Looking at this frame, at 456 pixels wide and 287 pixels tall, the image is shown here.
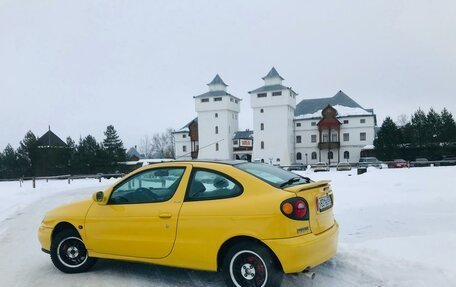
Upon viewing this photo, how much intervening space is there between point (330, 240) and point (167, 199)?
6.84 feet

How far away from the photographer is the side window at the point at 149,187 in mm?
5234

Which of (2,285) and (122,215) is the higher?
(122,215)

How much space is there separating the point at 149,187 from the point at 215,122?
7373 centimetres

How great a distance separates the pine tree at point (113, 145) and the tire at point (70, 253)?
62398mm

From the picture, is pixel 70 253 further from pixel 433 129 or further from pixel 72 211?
pixel 433 129

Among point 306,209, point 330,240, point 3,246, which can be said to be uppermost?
point 306,209

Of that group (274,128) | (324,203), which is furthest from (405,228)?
(274,128)

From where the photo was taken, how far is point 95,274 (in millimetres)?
5691

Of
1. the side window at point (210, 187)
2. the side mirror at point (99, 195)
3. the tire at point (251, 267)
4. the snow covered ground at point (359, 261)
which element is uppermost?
the side window at point (210, 187)

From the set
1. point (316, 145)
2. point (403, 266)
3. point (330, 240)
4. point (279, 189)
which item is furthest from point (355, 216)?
point (316, 145)

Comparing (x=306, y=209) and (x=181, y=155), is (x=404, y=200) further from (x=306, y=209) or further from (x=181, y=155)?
(x=181, y=155)

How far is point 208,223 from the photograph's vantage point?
4.71 m

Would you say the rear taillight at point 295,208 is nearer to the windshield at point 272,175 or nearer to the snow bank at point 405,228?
the windshield at point 272,175

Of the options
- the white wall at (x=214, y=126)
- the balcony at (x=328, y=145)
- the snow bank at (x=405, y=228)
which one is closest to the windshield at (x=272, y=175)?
the snow bank at (x=405, y=228)
